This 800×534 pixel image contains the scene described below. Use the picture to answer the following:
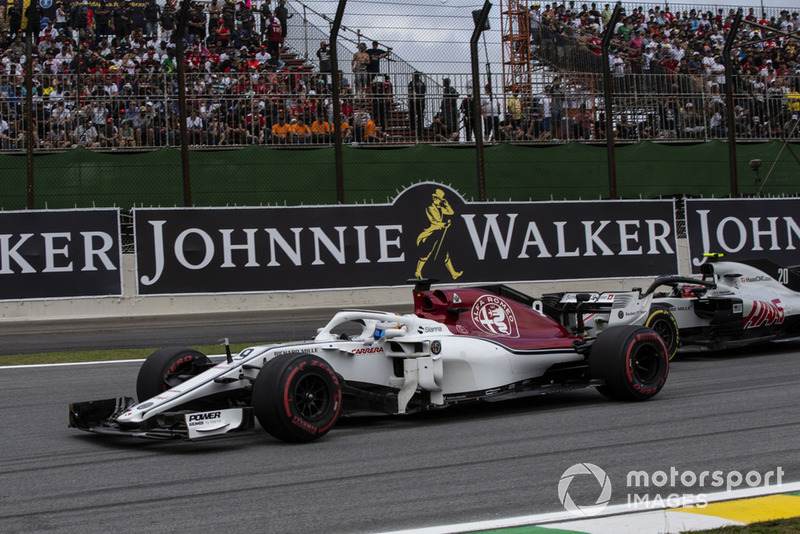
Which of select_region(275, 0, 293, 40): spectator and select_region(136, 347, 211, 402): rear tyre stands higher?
select_region(275, 0, 293, 40): spectator

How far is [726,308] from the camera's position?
36.9 feet

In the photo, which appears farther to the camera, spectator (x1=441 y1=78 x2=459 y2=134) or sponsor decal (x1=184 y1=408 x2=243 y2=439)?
spectator (x1=441 y1=78 x2=459 y2=134)

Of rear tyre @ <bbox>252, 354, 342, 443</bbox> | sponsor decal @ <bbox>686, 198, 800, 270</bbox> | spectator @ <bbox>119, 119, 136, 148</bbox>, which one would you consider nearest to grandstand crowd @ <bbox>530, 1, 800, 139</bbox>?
sponsor decal @ <bbox>686, 198, 800, 270</bbox>

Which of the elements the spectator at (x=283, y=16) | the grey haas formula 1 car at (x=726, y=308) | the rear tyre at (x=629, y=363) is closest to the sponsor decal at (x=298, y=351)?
the rear tyre at (x=629, y=363)

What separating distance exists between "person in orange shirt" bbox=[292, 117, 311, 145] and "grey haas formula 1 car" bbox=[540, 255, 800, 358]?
22.7ft

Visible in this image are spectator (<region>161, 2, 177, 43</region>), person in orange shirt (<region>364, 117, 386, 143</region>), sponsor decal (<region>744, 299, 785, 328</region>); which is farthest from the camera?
spectator (<region>161, 2, 177, 43</region>)

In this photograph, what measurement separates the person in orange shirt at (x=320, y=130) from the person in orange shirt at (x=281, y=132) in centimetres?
43

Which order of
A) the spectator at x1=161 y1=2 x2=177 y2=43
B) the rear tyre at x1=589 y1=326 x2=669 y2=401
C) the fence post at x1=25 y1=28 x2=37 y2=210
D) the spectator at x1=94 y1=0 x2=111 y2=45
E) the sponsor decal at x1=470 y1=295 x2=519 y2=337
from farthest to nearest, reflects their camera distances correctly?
the spectator at x1=94 y1=0 x2=111 y2=45 → the spectator at x1=161 y1=2 x2=177 y2=43 → the fence post at x1=25 y1=28 x2=37 y2=210 → the sponsor decal at x1=470 y1=295 x2=519 y2=337 → the rear tyre at x1=589 y1=326 x2=669 y2=401

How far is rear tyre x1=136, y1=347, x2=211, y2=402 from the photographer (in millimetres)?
7266

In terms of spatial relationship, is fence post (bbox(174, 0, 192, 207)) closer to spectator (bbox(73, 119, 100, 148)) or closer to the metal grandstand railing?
the metal grandstand railing

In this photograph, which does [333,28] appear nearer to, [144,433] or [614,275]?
[614,275]

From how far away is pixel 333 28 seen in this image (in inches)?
586

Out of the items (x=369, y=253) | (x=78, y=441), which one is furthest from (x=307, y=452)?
(x=369, y=253)

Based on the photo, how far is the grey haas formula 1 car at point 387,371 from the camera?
20.7 ft
